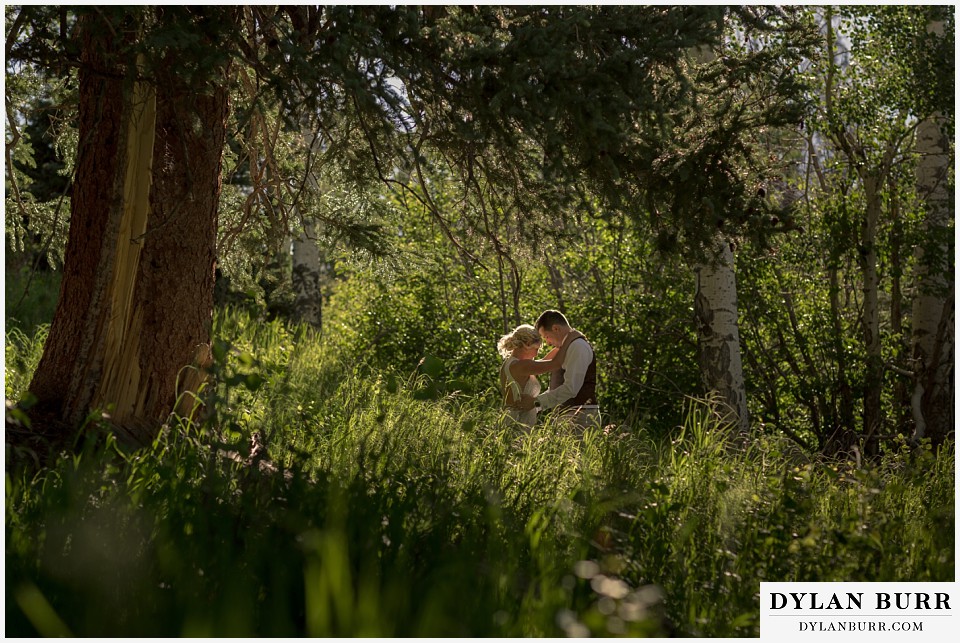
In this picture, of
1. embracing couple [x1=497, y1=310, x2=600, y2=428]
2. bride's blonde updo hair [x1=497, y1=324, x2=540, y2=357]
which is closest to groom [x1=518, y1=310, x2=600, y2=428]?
embracing couple [x1=497, y1=310, x2=600, y2=428]

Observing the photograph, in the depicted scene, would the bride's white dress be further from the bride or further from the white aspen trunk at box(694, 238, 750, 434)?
the white aspen trunk at box(694, 238, 750, 434)

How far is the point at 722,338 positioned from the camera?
8.73 m

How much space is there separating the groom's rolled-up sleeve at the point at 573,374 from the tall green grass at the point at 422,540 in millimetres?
1711

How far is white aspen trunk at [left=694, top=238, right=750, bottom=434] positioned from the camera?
28.4 ft

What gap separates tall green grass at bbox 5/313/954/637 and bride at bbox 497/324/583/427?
1490mm

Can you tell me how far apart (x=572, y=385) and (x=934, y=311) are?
180 inches

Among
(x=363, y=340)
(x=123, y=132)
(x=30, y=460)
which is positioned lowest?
(x=30, y=460)

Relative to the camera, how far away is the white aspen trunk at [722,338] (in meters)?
8.65

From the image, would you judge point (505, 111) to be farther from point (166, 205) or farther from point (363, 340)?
point (363, 340)

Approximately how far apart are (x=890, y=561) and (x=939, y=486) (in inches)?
91.5

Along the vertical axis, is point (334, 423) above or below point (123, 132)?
below

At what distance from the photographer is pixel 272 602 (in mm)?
2916

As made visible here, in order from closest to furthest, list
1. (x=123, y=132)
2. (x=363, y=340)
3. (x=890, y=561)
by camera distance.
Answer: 1. (x=890, y=561)
2. (x=123, y=132)
3. (x=363, y=340)

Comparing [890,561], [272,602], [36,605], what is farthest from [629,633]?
[890,561]
